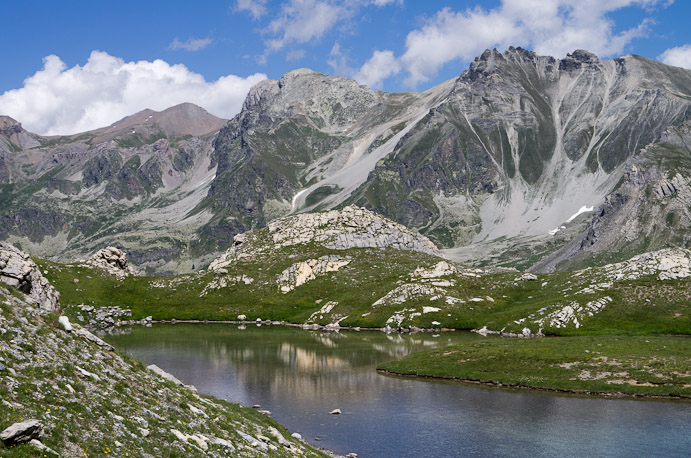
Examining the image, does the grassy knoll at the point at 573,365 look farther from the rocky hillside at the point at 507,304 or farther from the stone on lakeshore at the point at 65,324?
the stone on lakeshore at the point at 65,324

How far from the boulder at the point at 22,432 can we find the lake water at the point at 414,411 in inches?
1361

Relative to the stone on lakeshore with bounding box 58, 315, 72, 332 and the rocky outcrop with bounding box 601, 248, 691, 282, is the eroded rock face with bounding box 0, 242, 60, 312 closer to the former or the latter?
the stone on lakeshore with bounding box 58, 315, 72, 332

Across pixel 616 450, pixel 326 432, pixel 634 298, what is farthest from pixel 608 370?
pixel 634 298

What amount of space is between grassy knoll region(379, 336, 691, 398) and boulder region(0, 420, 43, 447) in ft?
235

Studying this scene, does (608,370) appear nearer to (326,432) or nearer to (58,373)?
(326,432)

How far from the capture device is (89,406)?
30.6 metres

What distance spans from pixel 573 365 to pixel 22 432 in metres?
81.9

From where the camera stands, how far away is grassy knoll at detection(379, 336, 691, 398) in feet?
258

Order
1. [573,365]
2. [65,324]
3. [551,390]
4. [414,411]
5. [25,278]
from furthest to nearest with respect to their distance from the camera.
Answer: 1. [573,365]
2. [551,390]
3. [414,411]
4. [25,278]
5. [65,324]

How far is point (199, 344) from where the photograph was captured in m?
132

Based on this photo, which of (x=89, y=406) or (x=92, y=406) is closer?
(x=89, y=406)

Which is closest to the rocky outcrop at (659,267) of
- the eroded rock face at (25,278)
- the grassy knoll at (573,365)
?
the grassy knoll at (573,365)

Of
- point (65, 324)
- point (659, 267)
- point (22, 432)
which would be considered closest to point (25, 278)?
point (65, 324)

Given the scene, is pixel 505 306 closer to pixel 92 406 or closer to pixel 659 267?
pixel 659 267
